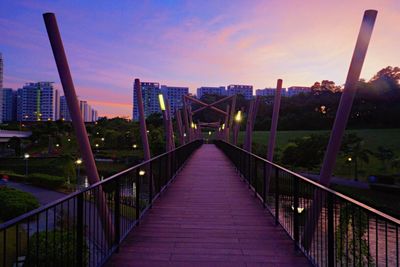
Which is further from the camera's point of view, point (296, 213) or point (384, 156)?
point (384, 156)

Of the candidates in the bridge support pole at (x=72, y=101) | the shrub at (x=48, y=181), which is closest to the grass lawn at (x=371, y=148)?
the shrub at (x=48, y=181)

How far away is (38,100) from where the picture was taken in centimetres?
16750

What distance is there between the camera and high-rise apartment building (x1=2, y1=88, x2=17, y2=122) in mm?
178500

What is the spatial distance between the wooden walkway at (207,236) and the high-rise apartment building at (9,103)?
7491 inches

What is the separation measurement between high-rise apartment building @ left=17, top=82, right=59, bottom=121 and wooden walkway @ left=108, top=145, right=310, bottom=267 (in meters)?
171

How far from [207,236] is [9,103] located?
637ft

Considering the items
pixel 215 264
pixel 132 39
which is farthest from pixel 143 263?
pixel 132 39

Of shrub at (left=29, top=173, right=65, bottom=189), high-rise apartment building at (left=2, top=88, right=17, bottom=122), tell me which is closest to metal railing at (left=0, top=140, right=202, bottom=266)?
shrub at (left=29, top=173, right=65, bottom=189)

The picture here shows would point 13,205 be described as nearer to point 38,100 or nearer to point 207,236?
point 207,236


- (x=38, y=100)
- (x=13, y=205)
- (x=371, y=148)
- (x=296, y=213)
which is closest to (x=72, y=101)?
(x=296, y=213)

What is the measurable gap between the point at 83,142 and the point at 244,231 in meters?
2.85

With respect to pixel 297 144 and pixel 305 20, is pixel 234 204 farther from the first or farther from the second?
pixel 297 144

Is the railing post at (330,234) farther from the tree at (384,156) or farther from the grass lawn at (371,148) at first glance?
the tree at (384,156)

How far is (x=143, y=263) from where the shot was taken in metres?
4.51
